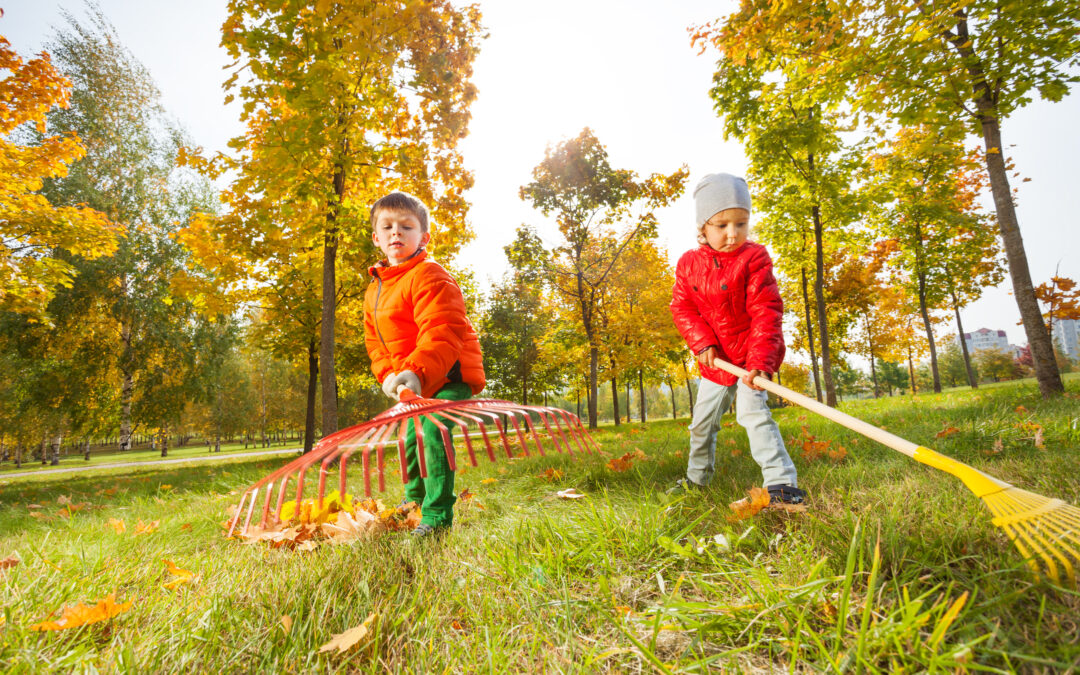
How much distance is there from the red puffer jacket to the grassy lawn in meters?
0.82

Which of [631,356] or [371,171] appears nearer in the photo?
[371,171]

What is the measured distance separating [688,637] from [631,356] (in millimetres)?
15815

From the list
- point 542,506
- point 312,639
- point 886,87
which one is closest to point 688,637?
point 312,639

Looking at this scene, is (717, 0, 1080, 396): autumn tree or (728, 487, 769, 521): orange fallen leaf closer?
(728, 487, 769, 521): orange fallen leaf

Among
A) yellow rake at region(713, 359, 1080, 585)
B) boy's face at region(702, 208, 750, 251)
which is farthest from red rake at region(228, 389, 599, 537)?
boy's face at region(702, 208, 750, 251)

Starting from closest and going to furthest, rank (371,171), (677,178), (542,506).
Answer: (542,506) → (371,171) → (677,178)

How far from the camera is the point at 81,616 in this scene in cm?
134

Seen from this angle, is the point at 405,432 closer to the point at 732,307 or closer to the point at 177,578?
the point at 177,578

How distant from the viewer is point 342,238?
7.08 m

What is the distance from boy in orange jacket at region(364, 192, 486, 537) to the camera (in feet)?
7.44

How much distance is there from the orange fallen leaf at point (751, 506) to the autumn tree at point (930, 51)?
5121 millimetres

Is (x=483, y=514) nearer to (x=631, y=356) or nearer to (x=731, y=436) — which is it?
(x=731, y=436)

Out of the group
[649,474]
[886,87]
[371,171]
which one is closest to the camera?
[649,474]

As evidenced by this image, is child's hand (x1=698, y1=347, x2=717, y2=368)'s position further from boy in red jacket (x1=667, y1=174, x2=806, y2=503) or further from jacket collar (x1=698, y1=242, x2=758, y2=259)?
jacket collar (x1=698, y1=242, x2=758, y2=259)
